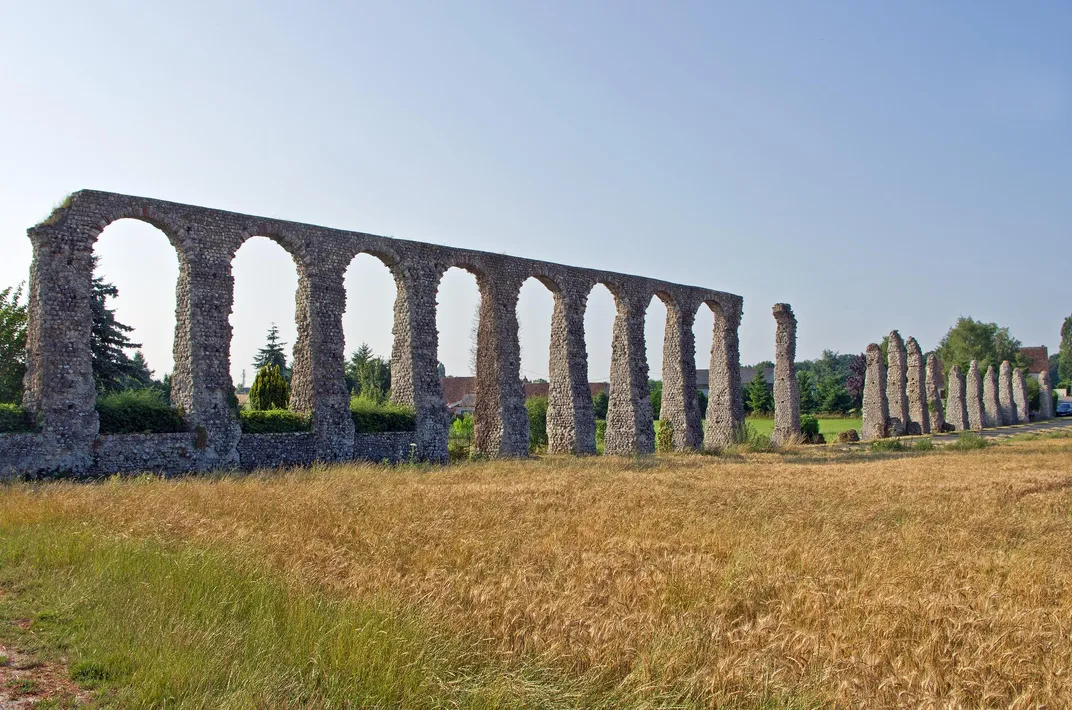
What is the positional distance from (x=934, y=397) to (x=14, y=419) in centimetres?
5231

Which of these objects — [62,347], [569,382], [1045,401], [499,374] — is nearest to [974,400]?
[1045,401]

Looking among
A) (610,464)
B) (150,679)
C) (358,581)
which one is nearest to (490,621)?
(358,581)

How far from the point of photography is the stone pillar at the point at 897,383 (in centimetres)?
4766

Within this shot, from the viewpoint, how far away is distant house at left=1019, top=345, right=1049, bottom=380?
325 ft

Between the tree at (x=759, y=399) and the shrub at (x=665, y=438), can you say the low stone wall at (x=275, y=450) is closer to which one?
the shrub at (x=665, y=438)

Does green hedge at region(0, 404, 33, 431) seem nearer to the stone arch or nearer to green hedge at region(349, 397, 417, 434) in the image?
green hedge at region(349, 397, 417, 434)

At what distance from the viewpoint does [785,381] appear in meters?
38.4

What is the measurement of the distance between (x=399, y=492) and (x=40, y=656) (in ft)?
27.4

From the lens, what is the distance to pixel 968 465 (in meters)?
22.8

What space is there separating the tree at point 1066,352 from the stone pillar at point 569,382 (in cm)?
11285

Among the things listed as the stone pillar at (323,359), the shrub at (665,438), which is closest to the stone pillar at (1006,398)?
the shrub at (665,438)

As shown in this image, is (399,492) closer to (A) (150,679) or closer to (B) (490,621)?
(B) (490,621)

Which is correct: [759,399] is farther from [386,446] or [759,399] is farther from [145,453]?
[145,453]

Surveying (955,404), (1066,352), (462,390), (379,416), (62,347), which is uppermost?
(1066,352)
